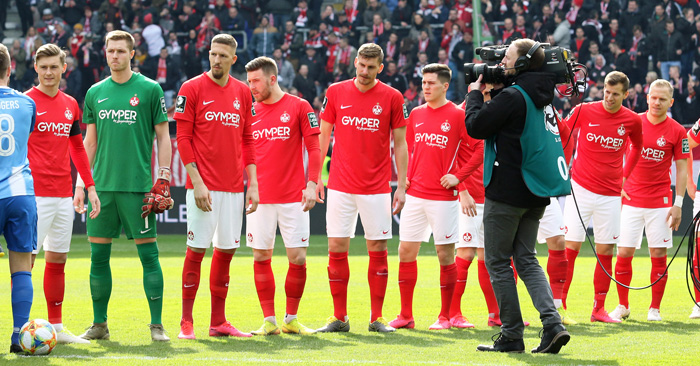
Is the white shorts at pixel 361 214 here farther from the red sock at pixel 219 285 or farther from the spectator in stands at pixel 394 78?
the spectator in stands at pixel 394 78

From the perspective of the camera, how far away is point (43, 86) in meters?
7.57

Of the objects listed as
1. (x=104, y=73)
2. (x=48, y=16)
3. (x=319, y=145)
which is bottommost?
(x=319, y=145)

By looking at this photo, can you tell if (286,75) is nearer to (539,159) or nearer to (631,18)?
(631,18)

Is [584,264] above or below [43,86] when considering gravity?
below

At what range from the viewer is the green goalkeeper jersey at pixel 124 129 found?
7230mm

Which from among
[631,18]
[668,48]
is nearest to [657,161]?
[668,48]

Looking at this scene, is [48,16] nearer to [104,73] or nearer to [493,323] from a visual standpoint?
[104,73]

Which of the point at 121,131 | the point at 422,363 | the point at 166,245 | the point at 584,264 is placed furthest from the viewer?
the point at 166,245

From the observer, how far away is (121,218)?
23.9 ft

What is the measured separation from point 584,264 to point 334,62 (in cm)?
1136

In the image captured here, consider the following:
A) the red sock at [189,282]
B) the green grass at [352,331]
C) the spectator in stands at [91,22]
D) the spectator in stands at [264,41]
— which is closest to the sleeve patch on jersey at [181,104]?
the red sock at [189,282]

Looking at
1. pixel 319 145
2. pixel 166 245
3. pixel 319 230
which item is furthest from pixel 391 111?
pixel 319 230

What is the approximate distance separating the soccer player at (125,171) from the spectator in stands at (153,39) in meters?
17.9

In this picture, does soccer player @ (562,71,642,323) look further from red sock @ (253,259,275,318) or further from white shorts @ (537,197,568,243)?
red sock @ (253,259,275,318)
